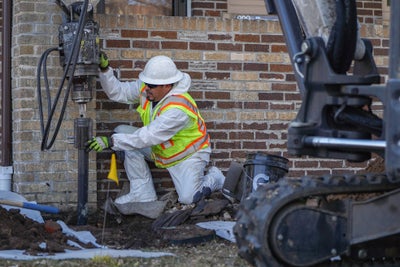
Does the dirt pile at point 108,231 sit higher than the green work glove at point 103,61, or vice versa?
the green work glove at point 103,61

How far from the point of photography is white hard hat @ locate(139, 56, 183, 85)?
8.14 m

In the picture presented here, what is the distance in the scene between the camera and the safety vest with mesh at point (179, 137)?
326 inches

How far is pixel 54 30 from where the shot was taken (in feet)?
26.7

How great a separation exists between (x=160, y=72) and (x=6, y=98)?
1.42 metres

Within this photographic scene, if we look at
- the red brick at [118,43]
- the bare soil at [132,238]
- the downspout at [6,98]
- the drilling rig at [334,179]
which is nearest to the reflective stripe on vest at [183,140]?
the bare soil at [132,238]

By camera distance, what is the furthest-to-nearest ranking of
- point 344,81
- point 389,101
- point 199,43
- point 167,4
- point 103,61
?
point 167,4 < point 199,43 < point 103,61 < point 344,81 < point 389,101

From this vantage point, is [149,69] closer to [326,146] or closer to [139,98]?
[139,98]

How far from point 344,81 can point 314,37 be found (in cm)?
32

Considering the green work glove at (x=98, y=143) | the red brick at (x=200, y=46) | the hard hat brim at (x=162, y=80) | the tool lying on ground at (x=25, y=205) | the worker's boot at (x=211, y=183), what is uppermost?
the red brick at (x=200, y=46)

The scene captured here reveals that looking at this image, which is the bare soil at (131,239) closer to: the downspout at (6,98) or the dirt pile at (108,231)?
the dirt pile at (108,231)

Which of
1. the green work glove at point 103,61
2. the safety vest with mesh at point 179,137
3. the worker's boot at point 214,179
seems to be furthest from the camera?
the worker's boot at point 214,179

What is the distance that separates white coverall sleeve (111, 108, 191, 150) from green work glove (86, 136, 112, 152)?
0.20ft

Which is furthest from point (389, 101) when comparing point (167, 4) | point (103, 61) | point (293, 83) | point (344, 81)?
point (167, 4)

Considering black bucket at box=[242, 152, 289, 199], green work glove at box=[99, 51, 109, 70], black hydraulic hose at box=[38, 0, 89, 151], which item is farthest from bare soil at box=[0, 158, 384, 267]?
green work glove at box=[99, 51, 109, 70]
